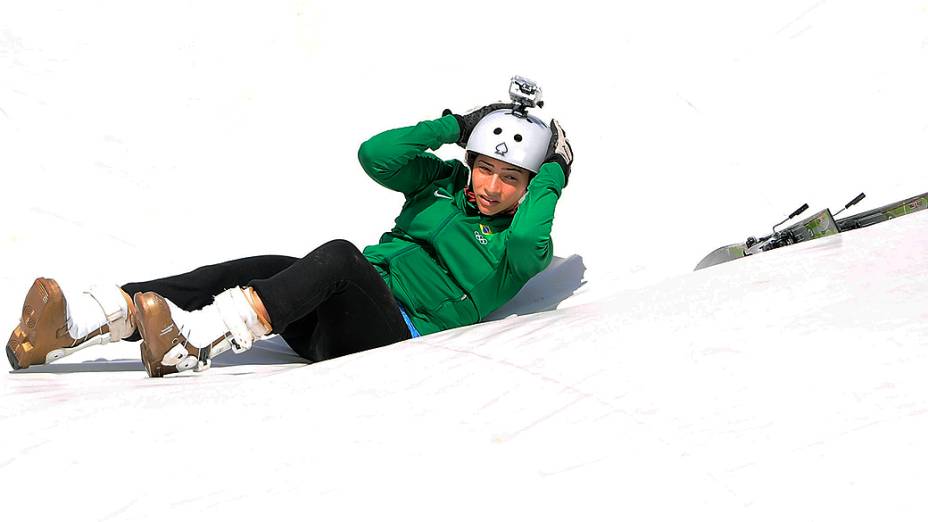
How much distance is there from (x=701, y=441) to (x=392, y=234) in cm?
144

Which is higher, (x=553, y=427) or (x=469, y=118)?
(x=469, y=118)

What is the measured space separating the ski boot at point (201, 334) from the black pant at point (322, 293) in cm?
5

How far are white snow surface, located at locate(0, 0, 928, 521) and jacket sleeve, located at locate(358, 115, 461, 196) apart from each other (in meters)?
0.45

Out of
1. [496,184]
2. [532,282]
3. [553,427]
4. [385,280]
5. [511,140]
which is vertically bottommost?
[553,427]

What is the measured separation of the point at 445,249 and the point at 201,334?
74 centimetres

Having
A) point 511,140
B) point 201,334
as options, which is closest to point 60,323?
point 201,334

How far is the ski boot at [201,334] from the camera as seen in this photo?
1.84 meters

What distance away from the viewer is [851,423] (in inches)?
49.3

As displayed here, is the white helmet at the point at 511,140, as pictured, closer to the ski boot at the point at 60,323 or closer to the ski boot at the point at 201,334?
the ski boot at the point at 201,334

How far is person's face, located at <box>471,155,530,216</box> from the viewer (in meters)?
2.47

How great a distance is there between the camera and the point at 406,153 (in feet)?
7.89

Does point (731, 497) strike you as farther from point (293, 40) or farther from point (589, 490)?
point (293, 40)

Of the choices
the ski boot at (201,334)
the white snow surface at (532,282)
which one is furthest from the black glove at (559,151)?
the ski boot at (201,334)

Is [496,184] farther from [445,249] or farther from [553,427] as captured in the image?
[553,427]
